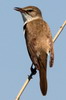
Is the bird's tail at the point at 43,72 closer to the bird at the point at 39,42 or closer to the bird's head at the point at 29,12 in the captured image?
the bird at the point at 39,42

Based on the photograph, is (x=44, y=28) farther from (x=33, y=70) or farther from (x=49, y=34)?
(x=33, y=70)

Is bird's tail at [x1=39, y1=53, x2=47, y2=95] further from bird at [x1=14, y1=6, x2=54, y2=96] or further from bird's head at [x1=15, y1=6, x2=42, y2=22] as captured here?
bird's head at [x1=15, y1=6, x2=42, y2=22]

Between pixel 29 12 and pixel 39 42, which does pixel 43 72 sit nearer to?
pixel 39 42

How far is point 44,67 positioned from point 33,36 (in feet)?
2.81

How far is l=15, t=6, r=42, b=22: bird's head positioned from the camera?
7904 millimetres

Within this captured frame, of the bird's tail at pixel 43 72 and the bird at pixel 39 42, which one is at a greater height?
the bird at pixel 39 42

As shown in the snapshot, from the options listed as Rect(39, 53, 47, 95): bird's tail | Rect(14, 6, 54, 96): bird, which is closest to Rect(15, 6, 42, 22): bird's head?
Rect(14, 6, 54, 96): bird

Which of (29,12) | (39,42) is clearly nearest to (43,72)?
(39,42)

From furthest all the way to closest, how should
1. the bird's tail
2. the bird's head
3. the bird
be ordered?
1. the bird's head
2. the bird
3. the bird's tail

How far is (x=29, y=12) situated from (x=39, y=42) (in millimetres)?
1396

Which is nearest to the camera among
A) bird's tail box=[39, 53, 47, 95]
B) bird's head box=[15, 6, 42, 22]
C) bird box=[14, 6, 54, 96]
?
bird's tail box=[39, 53, 47, 95]

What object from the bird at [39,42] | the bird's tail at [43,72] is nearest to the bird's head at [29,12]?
the bird at [39,42]

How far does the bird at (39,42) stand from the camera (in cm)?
658

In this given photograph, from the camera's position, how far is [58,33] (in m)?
6.11
